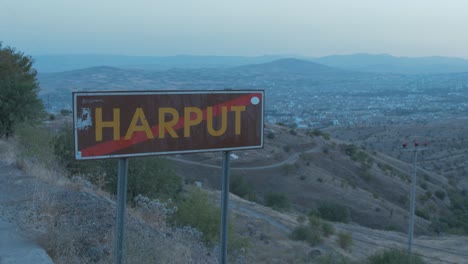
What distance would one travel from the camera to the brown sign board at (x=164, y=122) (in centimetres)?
533

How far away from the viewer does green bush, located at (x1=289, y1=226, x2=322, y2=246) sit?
22.9 metres

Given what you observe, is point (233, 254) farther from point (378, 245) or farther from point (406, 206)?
point (406, 206)

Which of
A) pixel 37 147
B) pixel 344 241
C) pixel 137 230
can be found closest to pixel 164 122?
pixel 137 230

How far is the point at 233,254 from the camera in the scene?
35.0ft

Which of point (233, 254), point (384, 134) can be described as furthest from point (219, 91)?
point (384, 134)

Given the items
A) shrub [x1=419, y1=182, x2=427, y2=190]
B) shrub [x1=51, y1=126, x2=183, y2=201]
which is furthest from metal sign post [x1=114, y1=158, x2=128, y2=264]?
shrub [x1=419, y1=182, x2=427, y2=190]

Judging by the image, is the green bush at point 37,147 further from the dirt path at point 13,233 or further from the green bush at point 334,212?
the green bush at point 334,212

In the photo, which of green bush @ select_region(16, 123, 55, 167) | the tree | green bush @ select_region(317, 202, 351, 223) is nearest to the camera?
green bush @ select_region(16, 123, 55, 167)

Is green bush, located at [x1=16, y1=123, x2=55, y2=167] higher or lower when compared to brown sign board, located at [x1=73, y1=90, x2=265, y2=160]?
lower

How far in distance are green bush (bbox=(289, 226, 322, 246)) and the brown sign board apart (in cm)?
1721

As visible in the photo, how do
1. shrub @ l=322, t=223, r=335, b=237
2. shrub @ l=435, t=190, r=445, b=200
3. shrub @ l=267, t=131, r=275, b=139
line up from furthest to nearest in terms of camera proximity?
shrub @ l=267, t=131, r=275, b=139 < shrub @ l=435, t=190, r=445, b=200 < shrub @ l=322, t=223, r=335, b=237

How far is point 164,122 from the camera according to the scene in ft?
18.8

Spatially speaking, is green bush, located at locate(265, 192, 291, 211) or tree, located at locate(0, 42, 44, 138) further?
green bush, located at locate(265, 192, 291, 211)

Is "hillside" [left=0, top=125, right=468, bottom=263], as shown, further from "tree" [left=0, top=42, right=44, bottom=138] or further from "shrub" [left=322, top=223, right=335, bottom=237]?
"tree" [left=0, top=42, right=44, bottom=138]
